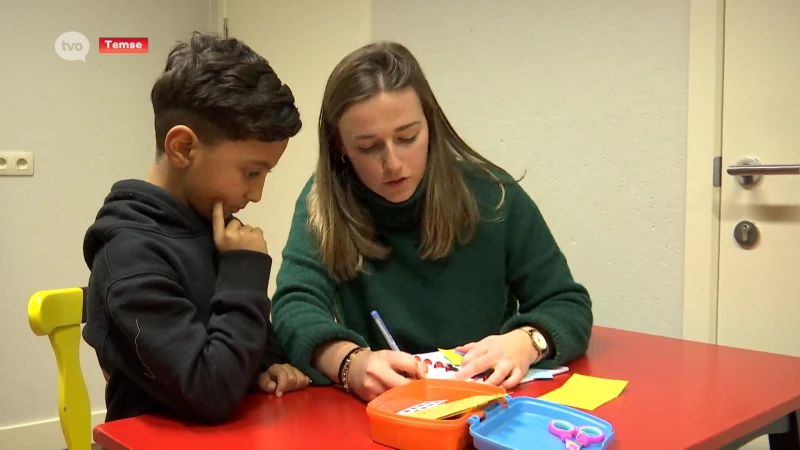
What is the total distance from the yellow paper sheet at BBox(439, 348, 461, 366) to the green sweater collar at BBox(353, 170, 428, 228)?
0.85 ft

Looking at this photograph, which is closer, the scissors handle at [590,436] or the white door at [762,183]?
the scissors handle at [590,436]

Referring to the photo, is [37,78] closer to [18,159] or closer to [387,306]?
[18,159]

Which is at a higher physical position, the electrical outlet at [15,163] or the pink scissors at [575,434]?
the electrical outlet at [15,163]

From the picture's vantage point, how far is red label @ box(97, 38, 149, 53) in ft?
9.53

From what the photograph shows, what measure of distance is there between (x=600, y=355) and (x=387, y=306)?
38cm

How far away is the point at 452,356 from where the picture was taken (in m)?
1.10

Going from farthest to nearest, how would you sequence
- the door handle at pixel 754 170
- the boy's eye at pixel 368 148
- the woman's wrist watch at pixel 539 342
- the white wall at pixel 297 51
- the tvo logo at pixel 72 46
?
the tvo logo at pixel 72 46, the white wall at pixel 297 51, the door handle at pixel 754 170, the boy's eye at pixel 368 148, the woman's wrist watch at pixel 539 342

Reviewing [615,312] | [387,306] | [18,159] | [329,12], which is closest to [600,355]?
[387,306]

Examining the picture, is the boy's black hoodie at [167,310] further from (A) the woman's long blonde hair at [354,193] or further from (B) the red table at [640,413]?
(A) the woman's long blonde hair at [354,193]

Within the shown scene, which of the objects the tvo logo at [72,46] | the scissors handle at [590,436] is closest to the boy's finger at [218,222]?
the scissors handle at [590,436]

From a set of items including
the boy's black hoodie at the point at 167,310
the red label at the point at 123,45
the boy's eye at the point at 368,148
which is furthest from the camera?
the red label at the point at 123,45

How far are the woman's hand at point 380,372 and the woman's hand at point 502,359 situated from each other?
7 cm

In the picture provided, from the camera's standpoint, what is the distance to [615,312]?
191cm

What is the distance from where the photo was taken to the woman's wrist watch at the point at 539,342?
3.55 feet
